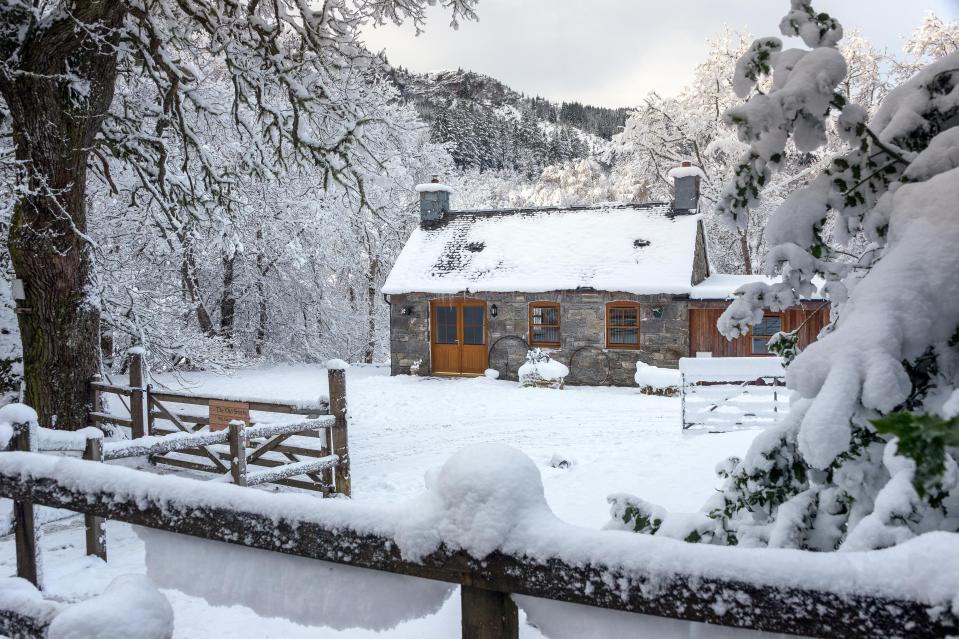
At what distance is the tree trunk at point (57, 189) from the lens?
20.7ft

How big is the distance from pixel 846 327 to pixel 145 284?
1867 centimetres

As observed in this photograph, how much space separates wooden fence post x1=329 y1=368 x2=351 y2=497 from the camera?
7.68 m

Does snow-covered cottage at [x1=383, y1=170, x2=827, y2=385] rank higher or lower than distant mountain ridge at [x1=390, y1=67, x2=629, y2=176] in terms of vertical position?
lower

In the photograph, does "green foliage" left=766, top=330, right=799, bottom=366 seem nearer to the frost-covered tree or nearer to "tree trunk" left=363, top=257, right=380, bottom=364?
the frost-covered tree

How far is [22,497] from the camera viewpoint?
2.34 metres

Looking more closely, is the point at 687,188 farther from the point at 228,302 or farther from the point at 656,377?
the point at 228,302

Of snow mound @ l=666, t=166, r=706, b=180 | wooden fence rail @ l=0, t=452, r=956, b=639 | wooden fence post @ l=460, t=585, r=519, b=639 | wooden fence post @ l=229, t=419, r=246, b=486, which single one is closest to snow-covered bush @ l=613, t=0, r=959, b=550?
wooden fence rail @ l=0, t=452, r=956, b=639

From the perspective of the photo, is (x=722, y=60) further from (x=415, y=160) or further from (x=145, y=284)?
(x=145, y=284)

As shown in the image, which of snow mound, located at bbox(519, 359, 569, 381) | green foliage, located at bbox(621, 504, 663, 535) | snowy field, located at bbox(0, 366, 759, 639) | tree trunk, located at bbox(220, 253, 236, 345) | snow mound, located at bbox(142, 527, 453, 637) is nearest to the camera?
snow mound, located at bbox(142, 527, 453, 637)

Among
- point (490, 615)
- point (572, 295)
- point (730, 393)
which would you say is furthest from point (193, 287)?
point (490, 615)

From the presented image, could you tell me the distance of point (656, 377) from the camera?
583 inches

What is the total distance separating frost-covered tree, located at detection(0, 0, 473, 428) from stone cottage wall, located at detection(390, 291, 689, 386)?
9771 millimetres

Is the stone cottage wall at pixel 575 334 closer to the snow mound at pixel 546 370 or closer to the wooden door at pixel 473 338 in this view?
the wooden door at pixel 473 338

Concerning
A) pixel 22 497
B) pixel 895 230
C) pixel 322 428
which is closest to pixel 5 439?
pixel 22 497
